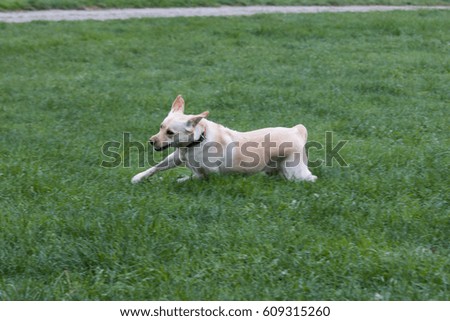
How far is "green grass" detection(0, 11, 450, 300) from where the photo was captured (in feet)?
18.7

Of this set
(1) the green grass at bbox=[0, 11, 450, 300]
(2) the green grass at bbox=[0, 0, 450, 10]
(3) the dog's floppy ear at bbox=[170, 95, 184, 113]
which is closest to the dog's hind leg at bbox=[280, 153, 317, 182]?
(1) the green grass at bbox=[0, 11, 450, 300]

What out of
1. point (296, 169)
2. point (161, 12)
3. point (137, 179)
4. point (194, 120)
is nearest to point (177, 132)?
point (194, 120)

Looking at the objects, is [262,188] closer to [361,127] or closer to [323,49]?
[361,127]

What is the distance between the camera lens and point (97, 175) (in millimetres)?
8438

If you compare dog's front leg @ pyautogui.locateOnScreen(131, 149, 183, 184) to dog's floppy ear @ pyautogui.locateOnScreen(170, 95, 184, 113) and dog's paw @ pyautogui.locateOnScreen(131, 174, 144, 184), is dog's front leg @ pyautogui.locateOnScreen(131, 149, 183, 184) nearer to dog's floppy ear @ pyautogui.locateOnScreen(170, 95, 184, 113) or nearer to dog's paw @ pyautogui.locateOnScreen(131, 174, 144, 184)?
dog's paw @ pyautogui.locateOnScreen(131, 174, 144, 184)

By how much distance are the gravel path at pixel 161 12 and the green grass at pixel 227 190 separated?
564cm

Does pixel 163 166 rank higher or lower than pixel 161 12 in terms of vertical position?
higher

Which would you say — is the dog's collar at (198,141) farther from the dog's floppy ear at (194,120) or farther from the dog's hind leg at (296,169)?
the dog's hind leg at (296,169)

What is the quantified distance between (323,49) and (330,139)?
7.98m

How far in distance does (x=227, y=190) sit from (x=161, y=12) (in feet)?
56.9

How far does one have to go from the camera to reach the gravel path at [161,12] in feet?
74.4

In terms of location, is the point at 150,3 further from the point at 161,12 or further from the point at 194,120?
the point at 194,120

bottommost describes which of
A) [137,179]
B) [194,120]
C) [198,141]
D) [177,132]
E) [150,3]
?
[150,3]

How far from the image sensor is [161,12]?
79.7 ft
